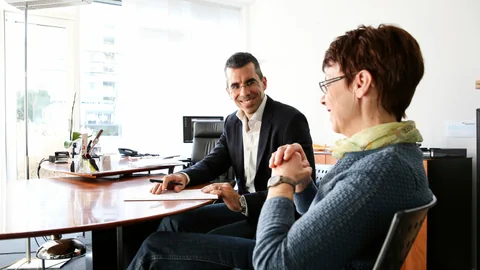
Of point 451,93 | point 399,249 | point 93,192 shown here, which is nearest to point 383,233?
point 399,249

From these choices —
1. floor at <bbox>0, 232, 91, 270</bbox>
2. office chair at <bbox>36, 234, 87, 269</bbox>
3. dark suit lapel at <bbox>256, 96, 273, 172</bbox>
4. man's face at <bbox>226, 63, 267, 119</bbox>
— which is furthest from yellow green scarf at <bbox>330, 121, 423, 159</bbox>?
floor at <bbox>0, 232, 91, 270</bbox>

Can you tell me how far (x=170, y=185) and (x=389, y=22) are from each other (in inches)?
104

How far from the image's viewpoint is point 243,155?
1827mm

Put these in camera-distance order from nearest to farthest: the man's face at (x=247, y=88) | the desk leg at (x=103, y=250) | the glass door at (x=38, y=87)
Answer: the desk leg at (x=103, y=250) < the man's face at (x=247, y=88) < the glass door at (x=38, y=87)

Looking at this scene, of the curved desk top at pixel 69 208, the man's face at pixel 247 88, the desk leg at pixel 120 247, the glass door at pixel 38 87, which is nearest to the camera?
the curved desk top at pixel 69 208

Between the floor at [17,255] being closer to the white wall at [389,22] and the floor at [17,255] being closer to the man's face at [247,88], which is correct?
the man's face at [247,88]

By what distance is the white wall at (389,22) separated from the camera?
104 inches

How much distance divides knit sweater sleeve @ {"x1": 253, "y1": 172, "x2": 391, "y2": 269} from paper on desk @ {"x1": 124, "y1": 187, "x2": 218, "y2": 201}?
60 centimetres

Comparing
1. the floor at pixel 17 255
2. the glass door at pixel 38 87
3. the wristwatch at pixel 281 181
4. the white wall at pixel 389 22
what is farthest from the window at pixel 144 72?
the wristwatch at pixel 281 181

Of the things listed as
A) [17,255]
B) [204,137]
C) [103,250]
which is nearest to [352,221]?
[103,250]

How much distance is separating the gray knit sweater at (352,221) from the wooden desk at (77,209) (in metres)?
0.46

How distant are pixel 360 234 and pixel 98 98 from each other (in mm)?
4405

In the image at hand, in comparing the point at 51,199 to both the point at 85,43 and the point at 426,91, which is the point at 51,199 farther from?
the point at 85,43

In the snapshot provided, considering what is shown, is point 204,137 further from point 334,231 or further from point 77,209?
point 334,231
